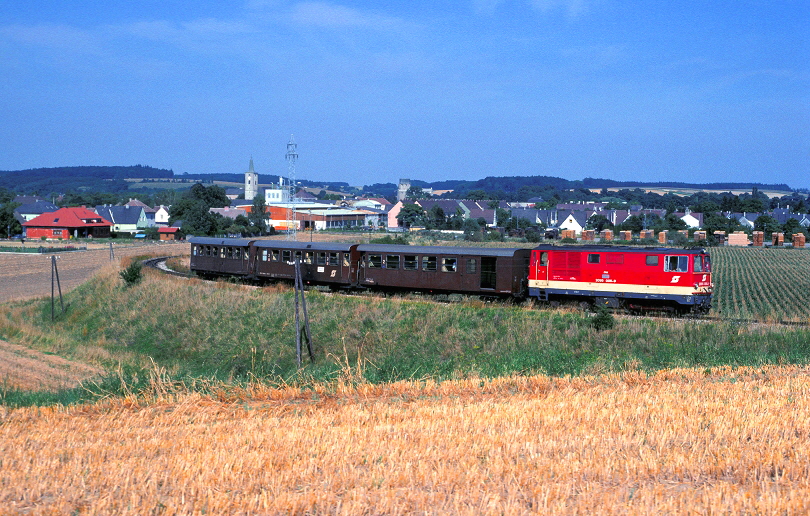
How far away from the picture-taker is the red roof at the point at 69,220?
12106 cm

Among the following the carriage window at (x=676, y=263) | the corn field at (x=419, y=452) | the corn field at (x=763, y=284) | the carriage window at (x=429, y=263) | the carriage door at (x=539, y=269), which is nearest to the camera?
the corn field at (x=419, y=452)

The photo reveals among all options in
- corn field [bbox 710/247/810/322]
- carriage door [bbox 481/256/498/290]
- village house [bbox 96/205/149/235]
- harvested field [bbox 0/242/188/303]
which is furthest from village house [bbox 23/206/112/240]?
carriage door [bbox 481/256/498/290]

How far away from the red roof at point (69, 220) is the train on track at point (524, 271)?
301ft

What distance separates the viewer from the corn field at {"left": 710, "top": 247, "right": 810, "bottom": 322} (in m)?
34.9

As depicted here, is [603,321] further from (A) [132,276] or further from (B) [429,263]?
(A) [132,276]

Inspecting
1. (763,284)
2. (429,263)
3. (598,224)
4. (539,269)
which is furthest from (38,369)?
(598,224)

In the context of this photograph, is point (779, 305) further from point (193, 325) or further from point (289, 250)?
point (193, 325)

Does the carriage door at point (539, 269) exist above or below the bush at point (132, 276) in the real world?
above

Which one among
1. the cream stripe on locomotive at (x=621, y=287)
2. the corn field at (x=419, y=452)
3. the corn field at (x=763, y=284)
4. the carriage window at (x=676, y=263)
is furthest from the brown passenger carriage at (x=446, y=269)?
the corn field at (x=419, y=452)

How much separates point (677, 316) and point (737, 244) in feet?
297

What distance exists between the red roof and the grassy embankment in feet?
261

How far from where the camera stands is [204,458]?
10297mm

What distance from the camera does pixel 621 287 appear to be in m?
30.8

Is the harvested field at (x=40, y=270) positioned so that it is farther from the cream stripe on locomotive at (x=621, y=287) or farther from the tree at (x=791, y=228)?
the tree at (x=791, y=228)
